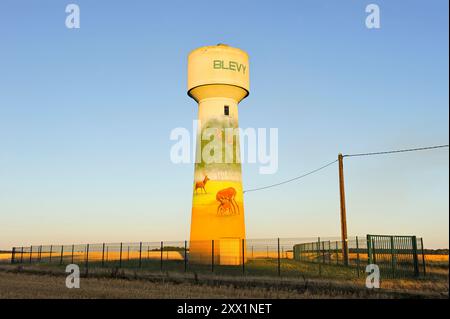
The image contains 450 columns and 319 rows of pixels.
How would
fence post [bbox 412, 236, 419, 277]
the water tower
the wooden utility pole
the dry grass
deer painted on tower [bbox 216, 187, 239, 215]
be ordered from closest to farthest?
the dry grass, fence post [bbox 412, 236, 419, 277], the wooden utility pole, the water tower, deer painted on tower [bbox 216, 187, 239, 215]

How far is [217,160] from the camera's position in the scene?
3462 centimetres

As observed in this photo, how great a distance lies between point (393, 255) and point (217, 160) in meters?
14.0

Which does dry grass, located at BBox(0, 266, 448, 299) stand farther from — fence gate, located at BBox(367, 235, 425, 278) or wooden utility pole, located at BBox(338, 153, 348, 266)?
wooden utility pole, located at BBox(338, 153, 348, 266)

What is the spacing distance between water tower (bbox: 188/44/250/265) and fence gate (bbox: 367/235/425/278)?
1002cm

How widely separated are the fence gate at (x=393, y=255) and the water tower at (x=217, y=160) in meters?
10.0

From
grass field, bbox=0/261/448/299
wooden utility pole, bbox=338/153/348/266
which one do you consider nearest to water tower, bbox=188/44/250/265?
wooden utility pole, bbox=338/153/348/266

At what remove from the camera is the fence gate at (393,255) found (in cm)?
2714

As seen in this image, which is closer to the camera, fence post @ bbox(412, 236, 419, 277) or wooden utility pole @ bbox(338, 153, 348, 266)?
fence post @ bbox(412, 236, 419, 277)

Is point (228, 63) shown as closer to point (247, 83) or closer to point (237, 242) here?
point (247, 83)

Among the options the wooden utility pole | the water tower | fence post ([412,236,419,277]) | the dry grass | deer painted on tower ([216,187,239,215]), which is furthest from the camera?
deer painted on tower ([216,187,239,215])

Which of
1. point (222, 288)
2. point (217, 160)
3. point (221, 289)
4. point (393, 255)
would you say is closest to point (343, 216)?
point (393, 255)

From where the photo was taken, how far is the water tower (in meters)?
34.0

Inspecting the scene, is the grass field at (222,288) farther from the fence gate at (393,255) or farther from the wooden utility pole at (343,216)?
the wooden utility pole at (343,216)

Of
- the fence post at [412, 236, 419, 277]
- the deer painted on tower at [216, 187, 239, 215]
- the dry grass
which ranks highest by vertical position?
the deer painted on tower at [216, 187, 239, 215]
